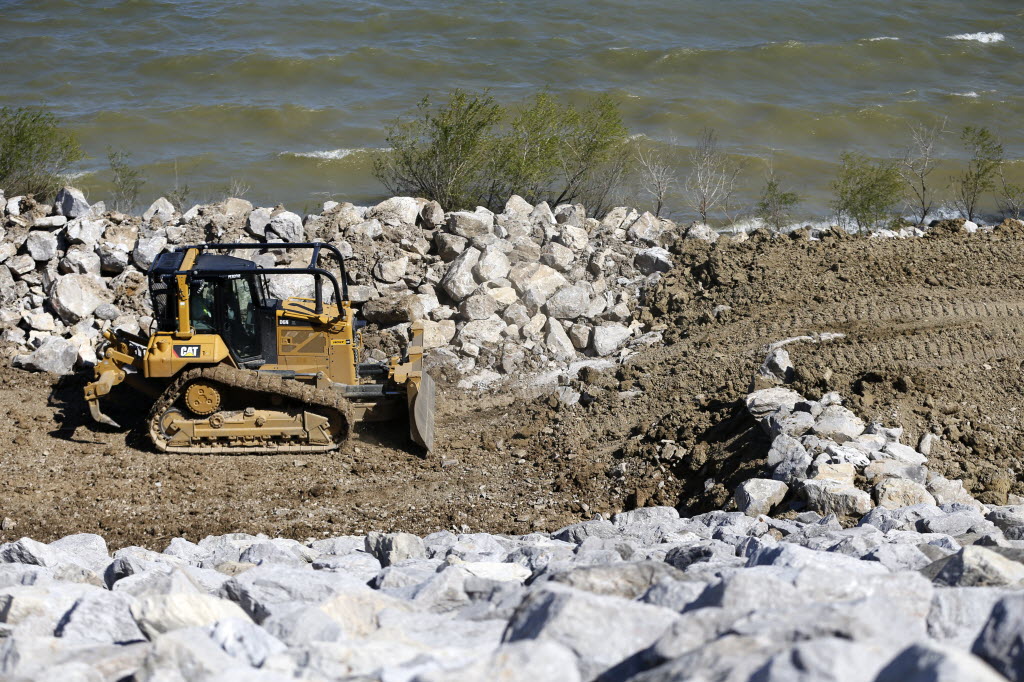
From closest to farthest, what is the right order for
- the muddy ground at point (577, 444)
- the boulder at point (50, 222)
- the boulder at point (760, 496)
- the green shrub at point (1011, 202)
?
the boulder at point (760, 496), the muddy ground at point (577, 444), the boulder at point (50, 222), the green shrub at point (1011, 202)

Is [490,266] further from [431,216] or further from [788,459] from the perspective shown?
[788,459]

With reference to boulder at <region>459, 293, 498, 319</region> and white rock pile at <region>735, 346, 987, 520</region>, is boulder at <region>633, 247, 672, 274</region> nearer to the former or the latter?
boulder at <region>459, 293, 498, 319</region>

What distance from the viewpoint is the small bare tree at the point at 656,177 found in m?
20.3

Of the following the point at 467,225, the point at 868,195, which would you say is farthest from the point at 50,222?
the point at 868,195

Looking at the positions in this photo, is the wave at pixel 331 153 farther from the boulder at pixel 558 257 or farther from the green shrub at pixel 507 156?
the boulder at pixel 558 257

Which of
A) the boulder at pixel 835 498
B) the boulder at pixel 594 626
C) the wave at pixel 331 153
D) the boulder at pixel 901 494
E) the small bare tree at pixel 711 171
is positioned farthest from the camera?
the wave at pixel 331 153

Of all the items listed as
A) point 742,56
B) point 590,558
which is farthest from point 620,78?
point 590,558

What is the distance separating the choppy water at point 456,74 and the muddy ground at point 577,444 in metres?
14.6

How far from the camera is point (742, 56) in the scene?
3562cm

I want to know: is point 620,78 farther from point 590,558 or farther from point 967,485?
point 590,558

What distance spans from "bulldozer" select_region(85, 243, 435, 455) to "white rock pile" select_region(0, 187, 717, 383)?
6.71 feet

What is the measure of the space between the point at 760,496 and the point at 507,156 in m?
11.9

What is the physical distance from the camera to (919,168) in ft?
89.1

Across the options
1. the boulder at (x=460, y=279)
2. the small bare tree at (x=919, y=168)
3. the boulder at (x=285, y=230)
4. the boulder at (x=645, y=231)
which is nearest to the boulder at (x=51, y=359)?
the boulder at (x=285, y=230)
